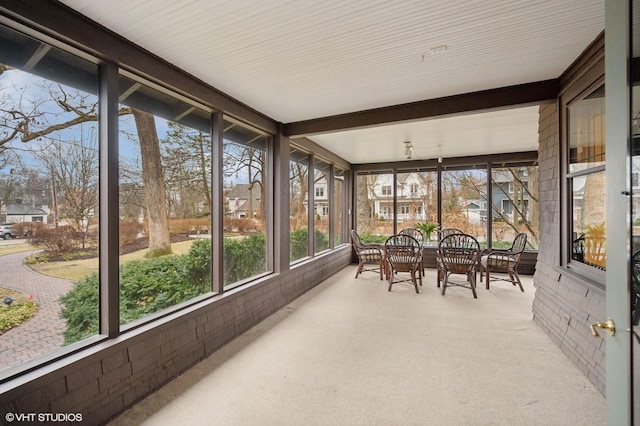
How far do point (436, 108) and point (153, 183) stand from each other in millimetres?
2952

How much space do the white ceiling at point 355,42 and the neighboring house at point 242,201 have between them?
1020 millimetres

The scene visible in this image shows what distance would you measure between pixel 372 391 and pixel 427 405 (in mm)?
377

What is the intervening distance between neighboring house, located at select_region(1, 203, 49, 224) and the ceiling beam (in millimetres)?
2858

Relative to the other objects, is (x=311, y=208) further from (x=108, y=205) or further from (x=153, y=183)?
(x=108, y=205)

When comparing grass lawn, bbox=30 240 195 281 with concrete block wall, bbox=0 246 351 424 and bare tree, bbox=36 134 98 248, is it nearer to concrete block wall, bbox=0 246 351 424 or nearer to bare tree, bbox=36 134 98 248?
bare tree, bbox=36 134 98 248

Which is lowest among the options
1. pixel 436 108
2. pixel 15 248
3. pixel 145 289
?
pixel 145 289

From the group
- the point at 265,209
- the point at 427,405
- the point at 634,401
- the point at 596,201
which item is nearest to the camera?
the point at 634,401

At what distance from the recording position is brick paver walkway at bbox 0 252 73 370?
1.56m

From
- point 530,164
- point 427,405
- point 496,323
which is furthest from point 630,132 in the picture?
point 530,164

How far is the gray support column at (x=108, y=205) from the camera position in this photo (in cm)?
194

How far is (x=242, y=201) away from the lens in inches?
140

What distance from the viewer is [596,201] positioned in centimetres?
240

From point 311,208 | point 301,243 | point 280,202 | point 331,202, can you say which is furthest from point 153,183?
point 331,202

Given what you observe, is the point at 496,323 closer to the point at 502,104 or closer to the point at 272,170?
the point at 502,104
